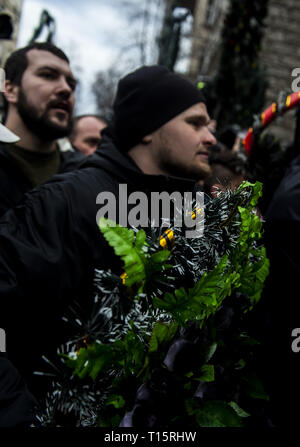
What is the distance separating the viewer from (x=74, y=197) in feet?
5.13

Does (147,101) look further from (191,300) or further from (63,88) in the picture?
(191,300)

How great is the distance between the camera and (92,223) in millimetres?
1535

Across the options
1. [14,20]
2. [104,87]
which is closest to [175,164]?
[14,20]

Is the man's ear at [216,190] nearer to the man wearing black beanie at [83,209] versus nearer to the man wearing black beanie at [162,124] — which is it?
the man wearing black beanie at [83,209]

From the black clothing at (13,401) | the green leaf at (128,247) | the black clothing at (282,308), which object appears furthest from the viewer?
the black clothing at (282,308)

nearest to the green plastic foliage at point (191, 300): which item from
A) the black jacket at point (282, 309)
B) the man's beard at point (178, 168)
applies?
the black jacket at point (282, 309)

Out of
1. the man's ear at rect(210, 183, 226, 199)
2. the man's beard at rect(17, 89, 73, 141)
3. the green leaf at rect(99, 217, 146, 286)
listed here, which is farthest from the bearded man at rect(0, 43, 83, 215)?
the green leaf at rect(99, 217, 146, 286)

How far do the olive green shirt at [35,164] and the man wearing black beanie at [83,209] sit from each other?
1.89 feet

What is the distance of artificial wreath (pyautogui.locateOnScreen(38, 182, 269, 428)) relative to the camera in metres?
0.73

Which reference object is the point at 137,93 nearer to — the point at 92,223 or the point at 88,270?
the point at 92,223

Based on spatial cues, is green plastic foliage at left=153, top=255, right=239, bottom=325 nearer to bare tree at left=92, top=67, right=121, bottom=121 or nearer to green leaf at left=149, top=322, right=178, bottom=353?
green leaf at left=149, top=322, right=178, bottom=353

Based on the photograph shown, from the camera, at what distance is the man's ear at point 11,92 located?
237 centimetres

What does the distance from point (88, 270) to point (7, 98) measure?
1.47 m

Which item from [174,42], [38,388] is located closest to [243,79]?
[174,42]
